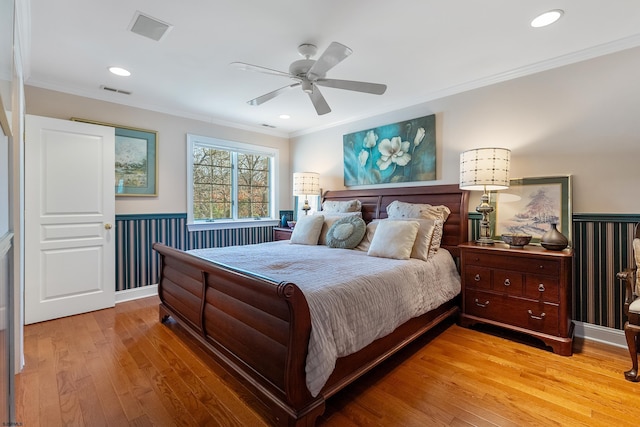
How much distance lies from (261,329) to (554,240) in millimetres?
2410

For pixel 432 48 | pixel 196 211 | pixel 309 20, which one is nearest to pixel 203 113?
pixel 196 211

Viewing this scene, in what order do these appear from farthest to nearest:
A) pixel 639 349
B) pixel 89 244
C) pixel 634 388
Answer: pixel 89 244 < pixel 639 349 < pixel 634 388

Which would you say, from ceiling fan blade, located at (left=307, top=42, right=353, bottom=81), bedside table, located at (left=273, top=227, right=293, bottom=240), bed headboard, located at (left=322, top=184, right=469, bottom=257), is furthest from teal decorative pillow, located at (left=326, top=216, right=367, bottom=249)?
ceiling fan blade, located at (left=307, top=42, right=353, bottom=81)

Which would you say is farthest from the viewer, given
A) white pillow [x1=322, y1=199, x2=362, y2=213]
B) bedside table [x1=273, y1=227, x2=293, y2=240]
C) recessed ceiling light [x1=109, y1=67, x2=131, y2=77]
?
bedside table [x1=273, y1=227, x2=293, y2=240]

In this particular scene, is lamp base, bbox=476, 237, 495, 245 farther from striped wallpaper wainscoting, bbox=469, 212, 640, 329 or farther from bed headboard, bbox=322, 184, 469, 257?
striped wallpaper wainscoting, bbox=469, 212, 640, 329

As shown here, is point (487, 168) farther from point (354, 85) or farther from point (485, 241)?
point (354, 85)

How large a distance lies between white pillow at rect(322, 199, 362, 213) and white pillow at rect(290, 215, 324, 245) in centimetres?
38

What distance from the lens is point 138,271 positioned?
377cm

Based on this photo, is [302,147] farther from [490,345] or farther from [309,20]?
[490,345]

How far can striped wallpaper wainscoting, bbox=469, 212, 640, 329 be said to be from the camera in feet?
8.03

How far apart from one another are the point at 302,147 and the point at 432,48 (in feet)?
9.70

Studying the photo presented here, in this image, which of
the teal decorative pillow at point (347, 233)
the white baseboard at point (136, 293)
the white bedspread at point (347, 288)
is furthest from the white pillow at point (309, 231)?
the white baseboard at point (136, 293)

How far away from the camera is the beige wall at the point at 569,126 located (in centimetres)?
241

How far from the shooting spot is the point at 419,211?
3.23 meters
